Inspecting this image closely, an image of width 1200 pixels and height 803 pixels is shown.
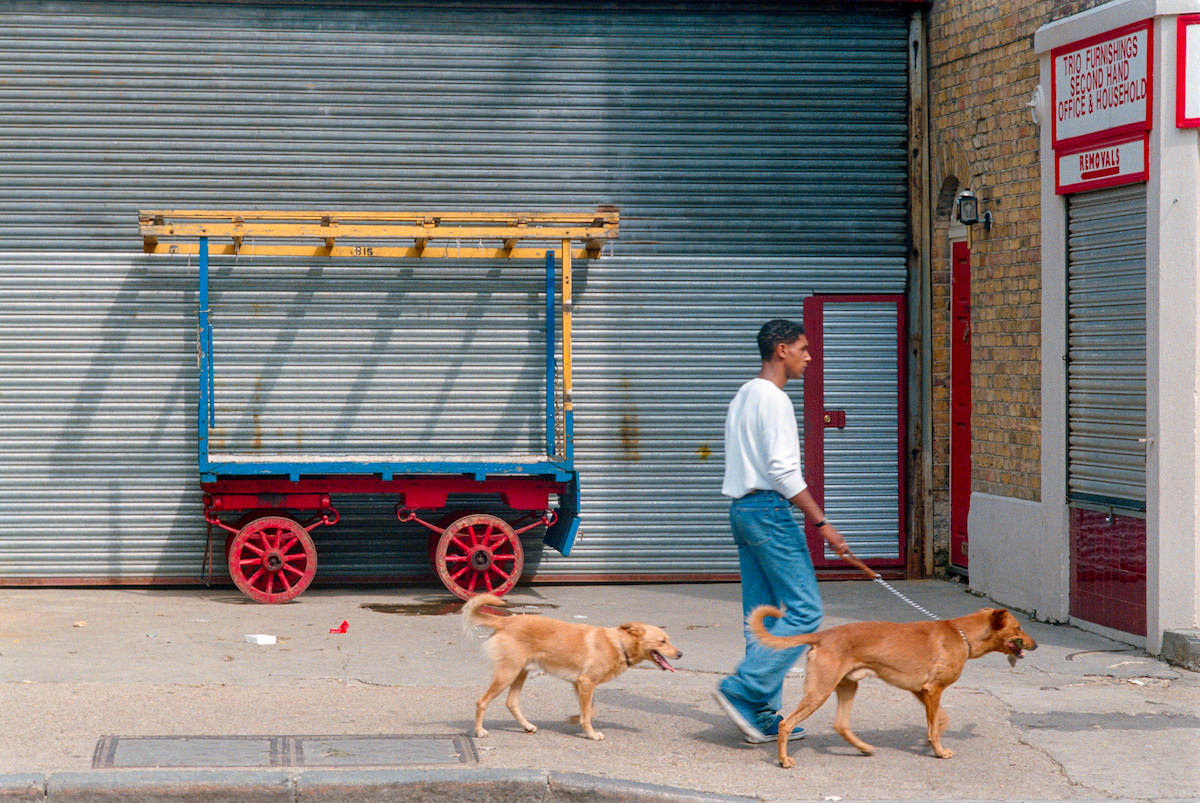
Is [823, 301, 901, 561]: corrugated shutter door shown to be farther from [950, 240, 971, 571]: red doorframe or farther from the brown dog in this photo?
the brown dog

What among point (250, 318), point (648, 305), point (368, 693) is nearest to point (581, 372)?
point (648, 305)

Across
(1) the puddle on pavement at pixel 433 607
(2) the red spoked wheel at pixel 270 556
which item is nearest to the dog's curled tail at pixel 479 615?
(1) the puddle on pavement at pixel 433 607

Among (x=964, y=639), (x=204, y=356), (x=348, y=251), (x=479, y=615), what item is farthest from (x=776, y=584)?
(x=204, y=356)

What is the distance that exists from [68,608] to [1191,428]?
788cm

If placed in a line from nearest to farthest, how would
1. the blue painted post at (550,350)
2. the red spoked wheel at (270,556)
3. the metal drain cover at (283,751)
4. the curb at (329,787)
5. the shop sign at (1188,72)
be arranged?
1. the curb at (329,787)
2. the metal drain cover at (283,751)
3. the shop sign at (1188,72)
4. the red spoked wheel at (270,556)
5. the blue painted post at (550,350)

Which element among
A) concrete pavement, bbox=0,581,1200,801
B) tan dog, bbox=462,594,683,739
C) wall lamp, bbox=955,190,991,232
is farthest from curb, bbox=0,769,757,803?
wall lamp, bbox=955,190,991,232

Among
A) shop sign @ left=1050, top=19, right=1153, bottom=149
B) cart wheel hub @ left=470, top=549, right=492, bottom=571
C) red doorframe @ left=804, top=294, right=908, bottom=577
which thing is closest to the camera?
shop sign @ left=1050, top=19, right=1153, bottom=149

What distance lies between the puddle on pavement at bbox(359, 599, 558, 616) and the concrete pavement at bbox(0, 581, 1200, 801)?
5 centimetres

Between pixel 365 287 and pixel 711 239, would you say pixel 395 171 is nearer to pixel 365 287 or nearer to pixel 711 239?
pixel 365 287

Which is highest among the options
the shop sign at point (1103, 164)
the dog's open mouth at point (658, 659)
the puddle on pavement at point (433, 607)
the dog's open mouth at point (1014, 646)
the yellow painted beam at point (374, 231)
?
the shop sign at point (1103, 164)

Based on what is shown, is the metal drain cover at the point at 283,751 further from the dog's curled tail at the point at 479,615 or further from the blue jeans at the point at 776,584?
the blue jeans at the point at 776,584

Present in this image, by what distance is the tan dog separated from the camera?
6.43 meters

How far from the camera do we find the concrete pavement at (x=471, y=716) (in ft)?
18.9

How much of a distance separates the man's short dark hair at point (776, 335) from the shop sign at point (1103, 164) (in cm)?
336
